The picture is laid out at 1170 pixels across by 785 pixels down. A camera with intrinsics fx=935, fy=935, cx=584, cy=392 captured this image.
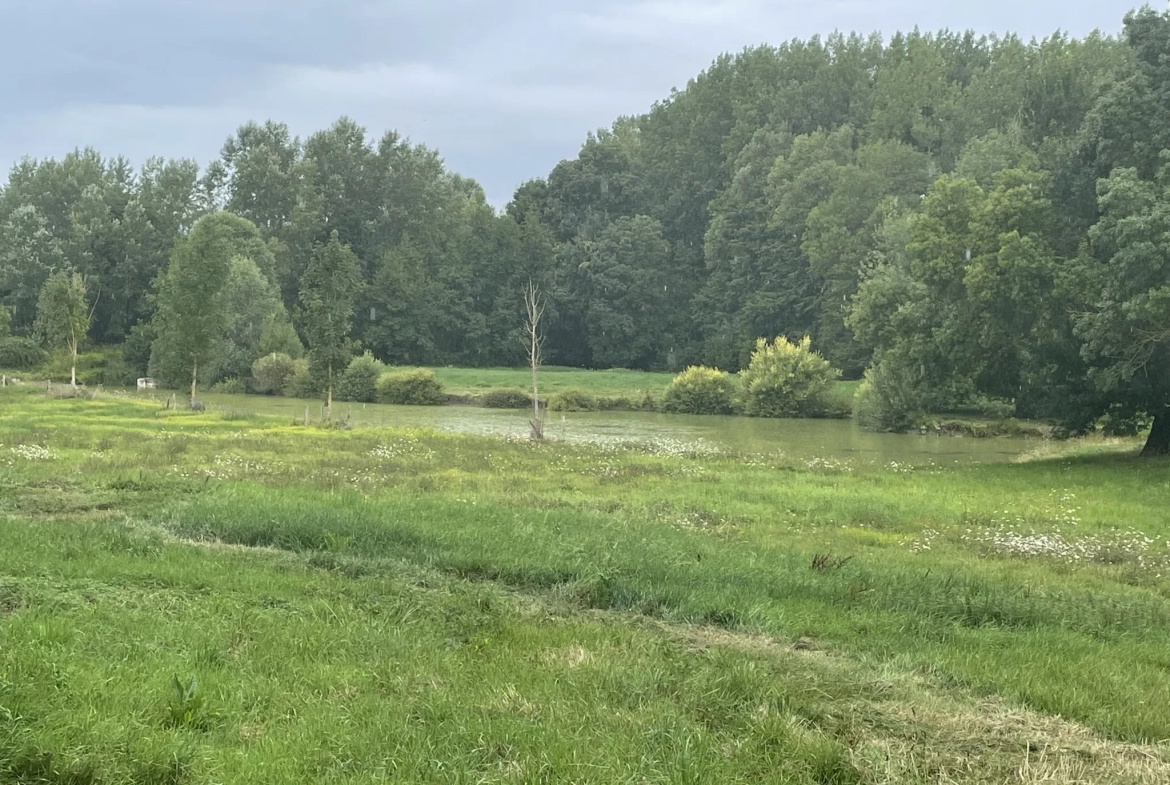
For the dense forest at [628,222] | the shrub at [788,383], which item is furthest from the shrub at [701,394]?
the dense forest at [628,222]

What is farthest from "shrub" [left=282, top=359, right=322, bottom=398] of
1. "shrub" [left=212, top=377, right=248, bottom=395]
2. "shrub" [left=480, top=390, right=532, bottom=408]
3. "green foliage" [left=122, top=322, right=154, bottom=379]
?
"green foliage" [left=122, top=322, right=154, bottom=379]

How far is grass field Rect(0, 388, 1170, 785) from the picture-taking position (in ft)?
17.5

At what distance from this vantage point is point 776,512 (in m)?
17.7

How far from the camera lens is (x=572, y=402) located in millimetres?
60125

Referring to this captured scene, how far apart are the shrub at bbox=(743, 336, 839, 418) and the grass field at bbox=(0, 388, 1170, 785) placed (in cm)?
3664

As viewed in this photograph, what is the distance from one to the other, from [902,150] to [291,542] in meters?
72.0

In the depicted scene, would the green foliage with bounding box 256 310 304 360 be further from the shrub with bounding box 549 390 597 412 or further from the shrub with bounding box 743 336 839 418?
the shrub with bounding box 743 336 839 418

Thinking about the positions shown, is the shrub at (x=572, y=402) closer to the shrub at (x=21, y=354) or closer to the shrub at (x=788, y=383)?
the shrub at (x=788, y=383)

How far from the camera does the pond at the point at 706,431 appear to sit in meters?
35.3

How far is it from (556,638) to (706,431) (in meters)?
36.9

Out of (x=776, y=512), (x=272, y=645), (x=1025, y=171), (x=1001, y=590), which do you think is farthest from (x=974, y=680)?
(x=1025, y=171)

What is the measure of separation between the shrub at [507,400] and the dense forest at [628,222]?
33.0 ft

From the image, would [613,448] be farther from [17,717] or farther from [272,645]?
[17,717]

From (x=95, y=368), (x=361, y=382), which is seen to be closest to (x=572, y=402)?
(x=361, y=382)
